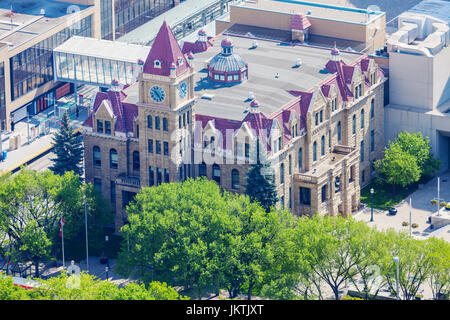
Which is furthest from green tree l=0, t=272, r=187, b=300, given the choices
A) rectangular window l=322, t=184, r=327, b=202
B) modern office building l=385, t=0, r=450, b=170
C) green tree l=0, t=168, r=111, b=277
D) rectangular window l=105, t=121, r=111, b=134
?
modern office building l=385, t=0, r=450, b=170

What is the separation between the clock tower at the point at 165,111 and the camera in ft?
505

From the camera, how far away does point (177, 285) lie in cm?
14650

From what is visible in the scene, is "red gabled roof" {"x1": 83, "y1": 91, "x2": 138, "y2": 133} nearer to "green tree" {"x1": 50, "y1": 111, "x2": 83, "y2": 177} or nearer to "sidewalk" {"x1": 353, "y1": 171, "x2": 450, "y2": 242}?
"green tree" {"x1": 50, "y1": 111, "x2": 83, "y2": 177}

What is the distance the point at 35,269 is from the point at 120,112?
22.4 m

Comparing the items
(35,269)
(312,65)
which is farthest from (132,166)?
(312,65)

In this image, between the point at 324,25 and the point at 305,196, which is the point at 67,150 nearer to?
the point at 305,196

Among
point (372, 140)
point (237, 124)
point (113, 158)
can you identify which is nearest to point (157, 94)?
point (237, 124)

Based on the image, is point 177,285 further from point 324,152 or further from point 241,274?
point 324,152

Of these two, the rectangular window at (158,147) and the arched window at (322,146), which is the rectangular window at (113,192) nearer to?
the rectangular window at (158,147)

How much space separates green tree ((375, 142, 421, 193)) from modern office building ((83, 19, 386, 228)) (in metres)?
4.05

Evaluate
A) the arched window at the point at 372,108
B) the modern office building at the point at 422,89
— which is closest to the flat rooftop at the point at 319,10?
the modern office building at the point at 422,89

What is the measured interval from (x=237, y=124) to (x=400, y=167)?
29125 mm
